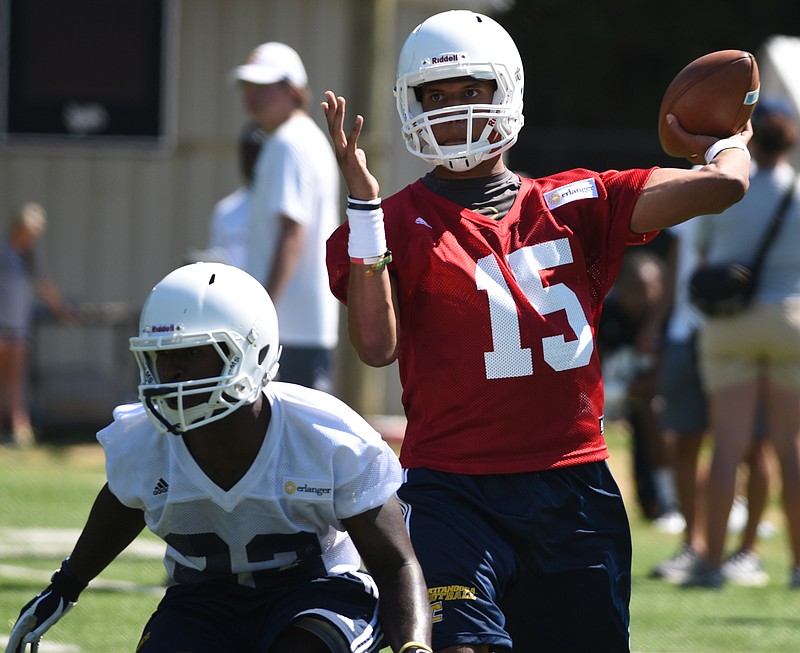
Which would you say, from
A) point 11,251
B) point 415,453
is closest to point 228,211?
point 415,453

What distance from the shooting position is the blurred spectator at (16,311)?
12.2 m

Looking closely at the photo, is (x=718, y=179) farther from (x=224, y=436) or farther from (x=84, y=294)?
(x=84, y=294)

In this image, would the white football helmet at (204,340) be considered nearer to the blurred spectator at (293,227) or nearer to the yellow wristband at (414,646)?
the yellow wristband at (414,646)

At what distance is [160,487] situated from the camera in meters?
3.79

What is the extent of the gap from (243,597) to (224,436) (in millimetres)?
418

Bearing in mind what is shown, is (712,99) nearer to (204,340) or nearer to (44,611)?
(204,340)

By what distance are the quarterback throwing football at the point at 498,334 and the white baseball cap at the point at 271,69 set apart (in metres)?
2.75

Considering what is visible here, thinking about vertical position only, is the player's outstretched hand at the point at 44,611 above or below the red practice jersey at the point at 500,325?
below

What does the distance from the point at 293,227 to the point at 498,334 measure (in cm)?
273

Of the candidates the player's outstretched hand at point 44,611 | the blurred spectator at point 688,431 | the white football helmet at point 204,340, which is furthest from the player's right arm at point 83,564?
the blurred spectator at point 688,431

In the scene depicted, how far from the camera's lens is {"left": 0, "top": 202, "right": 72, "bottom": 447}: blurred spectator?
40.1 feet

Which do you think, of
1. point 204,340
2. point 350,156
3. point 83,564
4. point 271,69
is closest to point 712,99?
point 350,156

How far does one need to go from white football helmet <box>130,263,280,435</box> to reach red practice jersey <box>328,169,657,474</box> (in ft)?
1.13

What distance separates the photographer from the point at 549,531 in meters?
3.92
